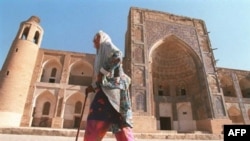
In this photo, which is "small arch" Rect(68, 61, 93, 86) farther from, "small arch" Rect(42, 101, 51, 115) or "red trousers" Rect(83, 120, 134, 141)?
"red trousers" Rect(83, 120, 134, 141)

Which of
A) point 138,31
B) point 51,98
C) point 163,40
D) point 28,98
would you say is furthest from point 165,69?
point 28,98

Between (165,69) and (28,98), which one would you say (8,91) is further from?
(165,69)

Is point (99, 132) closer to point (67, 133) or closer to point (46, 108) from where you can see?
point (67, 133)

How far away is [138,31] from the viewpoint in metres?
15.2

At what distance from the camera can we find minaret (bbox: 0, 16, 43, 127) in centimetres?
1174

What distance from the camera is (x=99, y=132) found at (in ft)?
5.90

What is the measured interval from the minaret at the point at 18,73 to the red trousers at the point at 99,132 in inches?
480

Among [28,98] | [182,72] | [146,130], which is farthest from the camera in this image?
[182,72]

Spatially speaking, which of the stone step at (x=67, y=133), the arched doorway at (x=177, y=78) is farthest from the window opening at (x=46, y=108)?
the arched doorway at (x=177, y=78)

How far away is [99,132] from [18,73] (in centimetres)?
1351

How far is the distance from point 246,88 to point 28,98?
22397 millimetres

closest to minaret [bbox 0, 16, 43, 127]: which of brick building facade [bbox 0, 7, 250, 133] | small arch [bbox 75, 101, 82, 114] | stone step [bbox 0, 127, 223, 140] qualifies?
brick building facade [bbox 0, 7, 250, 133]

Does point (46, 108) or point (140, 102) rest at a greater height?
point (140, 102)

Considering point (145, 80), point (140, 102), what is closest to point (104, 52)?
point (140, 102)
